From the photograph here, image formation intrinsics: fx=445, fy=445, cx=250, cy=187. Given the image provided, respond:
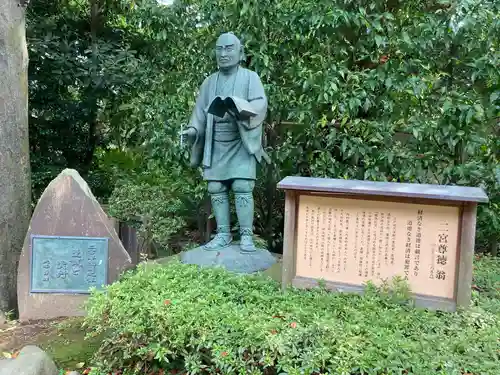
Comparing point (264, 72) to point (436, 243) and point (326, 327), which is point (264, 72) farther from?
point (326, 327)

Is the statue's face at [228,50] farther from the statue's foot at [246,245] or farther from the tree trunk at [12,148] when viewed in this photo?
the tree trunk at [12,148]

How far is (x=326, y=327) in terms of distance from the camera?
2.41 meters

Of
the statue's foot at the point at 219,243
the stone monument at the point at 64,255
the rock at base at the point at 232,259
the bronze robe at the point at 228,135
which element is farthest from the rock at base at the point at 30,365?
the bronze robe at the point at 228,135

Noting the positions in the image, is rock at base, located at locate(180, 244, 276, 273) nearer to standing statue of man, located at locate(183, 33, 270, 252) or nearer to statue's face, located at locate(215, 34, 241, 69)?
standing statue of man, located at locate(183, 33, 270, 252)

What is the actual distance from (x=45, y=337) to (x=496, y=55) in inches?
191

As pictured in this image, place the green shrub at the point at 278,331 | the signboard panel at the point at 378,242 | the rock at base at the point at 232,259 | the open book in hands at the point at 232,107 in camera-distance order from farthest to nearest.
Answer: the rock at base at the point at 232,259 → the open book in hands at the point at 232,107 → the signboard panel at the point at 378,242 → the green shrub at the point at 278,331

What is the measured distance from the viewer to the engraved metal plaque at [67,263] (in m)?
3.94

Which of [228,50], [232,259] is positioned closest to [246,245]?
[232,259]

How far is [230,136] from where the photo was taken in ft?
13.5

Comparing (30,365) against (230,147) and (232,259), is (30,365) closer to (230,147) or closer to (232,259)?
(232,259)

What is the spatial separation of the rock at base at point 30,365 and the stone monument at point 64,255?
3.33 ft

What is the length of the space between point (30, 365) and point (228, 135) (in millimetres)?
2382

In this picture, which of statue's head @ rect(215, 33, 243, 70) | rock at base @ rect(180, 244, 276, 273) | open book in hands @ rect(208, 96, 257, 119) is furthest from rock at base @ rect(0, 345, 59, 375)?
statue's head @ rect(215, 33, 243, 70)

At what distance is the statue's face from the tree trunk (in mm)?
1987
